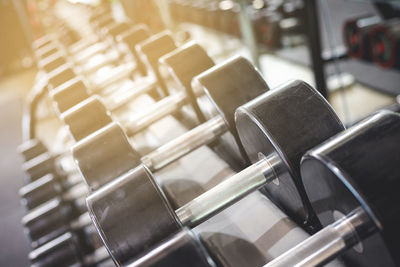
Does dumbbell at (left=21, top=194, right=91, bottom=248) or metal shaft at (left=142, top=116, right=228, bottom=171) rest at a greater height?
metal shaft at (left=142, top=116, right=228, bottom=171)

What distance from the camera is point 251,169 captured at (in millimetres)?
424

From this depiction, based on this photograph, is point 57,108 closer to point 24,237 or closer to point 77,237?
point 77,237

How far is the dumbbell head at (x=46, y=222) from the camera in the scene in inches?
47.9

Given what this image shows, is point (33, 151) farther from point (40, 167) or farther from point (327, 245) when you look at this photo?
point (327, 245)

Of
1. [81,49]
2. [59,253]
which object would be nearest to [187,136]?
[59,253]

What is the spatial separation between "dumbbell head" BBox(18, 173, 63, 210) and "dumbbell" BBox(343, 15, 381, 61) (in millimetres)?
1776

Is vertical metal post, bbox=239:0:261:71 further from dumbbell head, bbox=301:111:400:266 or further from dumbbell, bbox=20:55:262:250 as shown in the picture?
dumbbell head, bbox=301:111:400:266

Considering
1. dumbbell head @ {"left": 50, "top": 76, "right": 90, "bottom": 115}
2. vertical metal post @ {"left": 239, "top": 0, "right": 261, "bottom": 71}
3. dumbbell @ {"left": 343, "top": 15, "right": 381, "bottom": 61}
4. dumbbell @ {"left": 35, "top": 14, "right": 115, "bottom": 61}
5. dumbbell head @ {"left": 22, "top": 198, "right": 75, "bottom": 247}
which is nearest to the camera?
dumbbell head @ {"left": 50, "top": 76, "right": 90, "bottom": 115}

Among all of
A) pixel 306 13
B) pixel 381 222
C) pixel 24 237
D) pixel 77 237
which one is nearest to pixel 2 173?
pixel 24 237

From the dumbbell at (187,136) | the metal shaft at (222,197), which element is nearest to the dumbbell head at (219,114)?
the dumbbell at (187,136)

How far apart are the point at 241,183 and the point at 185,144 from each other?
0.46 feet

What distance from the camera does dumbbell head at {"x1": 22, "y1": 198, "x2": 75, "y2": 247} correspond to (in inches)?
47.9

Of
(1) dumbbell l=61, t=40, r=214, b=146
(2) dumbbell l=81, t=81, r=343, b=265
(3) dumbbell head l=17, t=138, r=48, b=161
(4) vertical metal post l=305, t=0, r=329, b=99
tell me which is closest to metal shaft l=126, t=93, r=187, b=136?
(1) dumbbell l=61, t=40, r=214, b=146

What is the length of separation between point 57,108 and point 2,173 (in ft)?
9.43
